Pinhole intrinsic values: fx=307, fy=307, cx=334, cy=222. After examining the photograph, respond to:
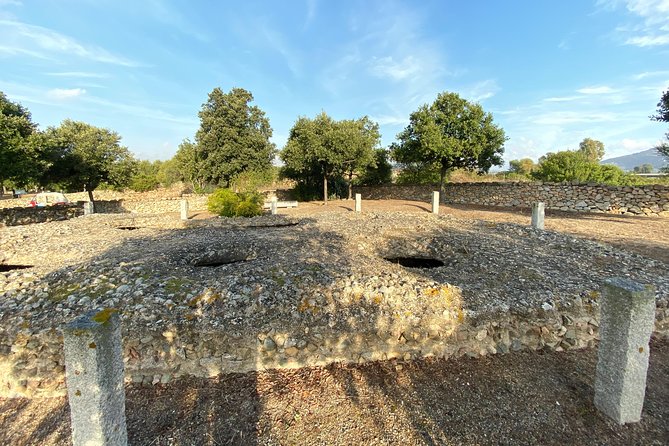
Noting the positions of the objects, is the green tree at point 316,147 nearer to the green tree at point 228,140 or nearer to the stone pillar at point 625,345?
the green tree at point 228,140

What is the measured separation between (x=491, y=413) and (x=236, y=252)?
19.3ft

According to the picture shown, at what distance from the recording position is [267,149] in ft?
91.1

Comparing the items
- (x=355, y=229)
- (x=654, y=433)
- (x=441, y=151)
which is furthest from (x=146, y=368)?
(x=441, y=151)

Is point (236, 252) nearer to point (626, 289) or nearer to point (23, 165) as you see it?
point (626, 289)

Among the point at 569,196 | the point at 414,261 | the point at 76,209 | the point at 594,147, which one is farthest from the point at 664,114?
the point at 594,147

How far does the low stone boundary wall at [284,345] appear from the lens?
3482 mm

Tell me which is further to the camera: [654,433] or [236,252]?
[236,252]

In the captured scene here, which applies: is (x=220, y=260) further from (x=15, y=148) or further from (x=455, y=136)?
(x=455, y=136)

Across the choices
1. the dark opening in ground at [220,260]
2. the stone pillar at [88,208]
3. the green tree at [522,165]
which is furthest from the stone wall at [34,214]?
the green tree at [522,165]

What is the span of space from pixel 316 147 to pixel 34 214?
16963 mm

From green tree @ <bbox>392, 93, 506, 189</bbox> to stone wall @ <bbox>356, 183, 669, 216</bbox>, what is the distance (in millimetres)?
2194

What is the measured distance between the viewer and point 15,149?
13359mm

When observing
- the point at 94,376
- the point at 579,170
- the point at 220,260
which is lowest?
the point at 220,260

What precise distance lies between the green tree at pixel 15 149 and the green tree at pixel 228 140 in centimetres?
1182
